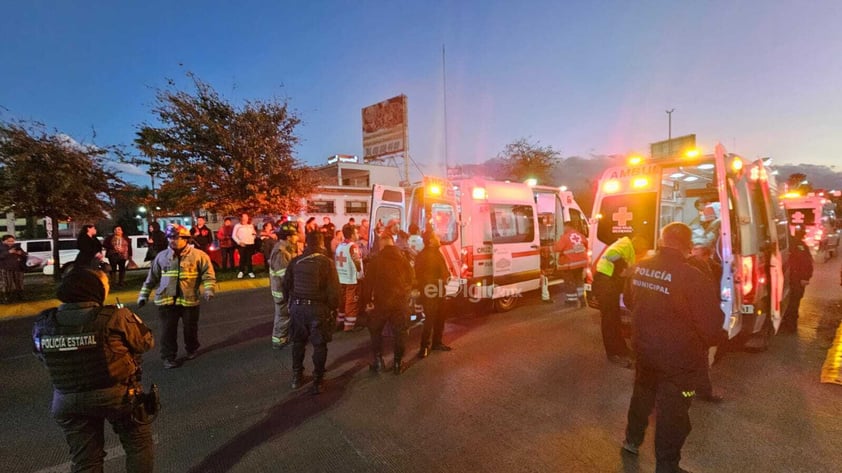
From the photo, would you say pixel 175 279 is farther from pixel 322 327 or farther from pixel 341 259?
pixel 341 259

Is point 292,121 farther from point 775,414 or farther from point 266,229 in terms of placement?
point 775,414

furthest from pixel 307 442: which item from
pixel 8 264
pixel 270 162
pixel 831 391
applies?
pixel 270 162

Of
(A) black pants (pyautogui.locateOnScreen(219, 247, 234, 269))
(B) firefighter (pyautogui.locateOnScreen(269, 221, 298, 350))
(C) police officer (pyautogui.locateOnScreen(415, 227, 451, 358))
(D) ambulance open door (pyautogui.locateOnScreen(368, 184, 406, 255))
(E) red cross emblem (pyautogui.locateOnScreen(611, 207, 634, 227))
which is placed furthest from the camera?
(A) black pants (pyautogui.locateOnScreen(219, 247, 234, 269))

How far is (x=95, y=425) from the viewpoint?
7.98 ft

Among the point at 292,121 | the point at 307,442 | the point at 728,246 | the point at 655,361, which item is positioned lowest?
the point at 307,442

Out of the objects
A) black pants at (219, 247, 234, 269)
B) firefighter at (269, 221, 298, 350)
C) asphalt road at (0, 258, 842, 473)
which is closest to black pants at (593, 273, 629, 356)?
asphalt road at (0, 258, 842, 473)

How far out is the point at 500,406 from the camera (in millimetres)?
3963

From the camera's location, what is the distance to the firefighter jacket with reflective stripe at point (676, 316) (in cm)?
273

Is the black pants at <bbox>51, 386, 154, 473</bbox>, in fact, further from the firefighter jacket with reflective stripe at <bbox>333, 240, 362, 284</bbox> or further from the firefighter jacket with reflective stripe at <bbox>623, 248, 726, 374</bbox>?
the firefighter jacket with reflective stripe at <bbox>333, 240, 362, 284</bbox>

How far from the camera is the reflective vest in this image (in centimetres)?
228

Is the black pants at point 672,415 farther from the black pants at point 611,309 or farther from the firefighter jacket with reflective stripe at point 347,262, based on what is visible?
the firefighter jacket with reflective stripe at point 347,262

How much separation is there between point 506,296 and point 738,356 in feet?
11.7

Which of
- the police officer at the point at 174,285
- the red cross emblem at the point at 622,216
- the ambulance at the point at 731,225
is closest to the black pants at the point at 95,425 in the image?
the police officer at the point at 174,285

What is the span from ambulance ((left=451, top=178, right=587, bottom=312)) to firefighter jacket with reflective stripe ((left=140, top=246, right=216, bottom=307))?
4010 mm
